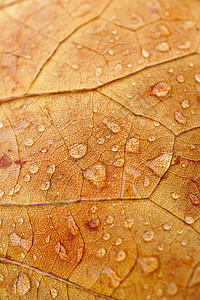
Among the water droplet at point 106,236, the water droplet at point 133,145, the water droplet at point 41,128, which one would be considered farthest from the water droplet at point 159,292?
the water droplet at point 41,128

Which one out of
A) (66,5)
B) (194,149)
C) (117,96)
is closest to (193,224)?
(194,149)

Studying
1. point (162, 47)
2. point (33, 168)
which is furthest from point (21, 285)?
point (162, 47)

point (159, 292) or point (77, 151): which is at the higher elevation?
point (77, 151)

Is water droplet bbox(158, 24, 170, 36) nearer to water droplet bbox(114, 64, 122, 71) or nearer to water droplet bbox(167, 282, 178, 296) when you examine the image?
water droplet bbox(114, 64, 122, 71)

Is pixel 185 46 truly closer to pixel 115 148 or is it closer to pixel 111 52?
pixel 111 52

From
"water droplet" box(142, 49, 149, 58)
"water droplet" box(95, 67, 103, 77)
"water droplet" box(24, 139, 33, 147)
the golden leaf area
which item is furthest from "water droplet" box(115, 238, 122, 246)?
"water droplet" box(142, 49, 149, 58)
